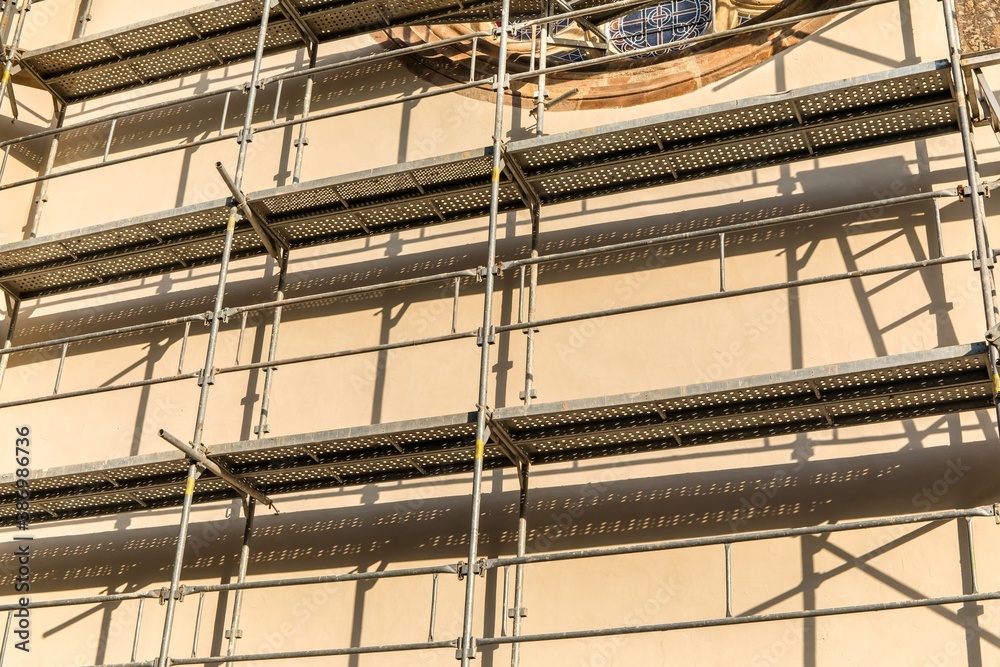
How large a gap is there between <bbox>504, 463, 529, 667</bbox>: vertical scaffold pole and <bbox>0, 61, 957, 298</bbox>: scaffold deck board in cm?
222

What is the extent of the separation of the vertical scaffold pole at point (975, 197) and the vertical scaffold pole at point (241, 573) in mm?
5245

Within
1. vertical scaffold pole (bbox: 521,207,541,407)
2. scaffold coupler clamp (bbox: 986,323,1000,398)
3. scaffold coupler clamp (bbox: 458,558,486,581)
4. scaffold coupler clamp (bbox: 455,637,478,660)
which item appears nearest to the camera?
scaffold coupler clamp (bbox: 986,323,1000,398)

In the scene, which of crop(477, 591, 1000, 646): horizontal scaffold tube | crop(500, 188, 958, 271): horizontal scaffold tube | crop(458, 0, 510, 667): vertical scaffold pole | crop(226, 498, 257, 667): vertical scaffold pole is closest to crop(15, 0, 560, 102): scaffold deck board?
crop(458, 0, 510, 667): vertical scaffold pole

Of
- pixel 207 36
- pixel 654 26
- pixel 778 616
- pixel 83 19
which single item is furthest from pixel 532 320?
pixel 83 19

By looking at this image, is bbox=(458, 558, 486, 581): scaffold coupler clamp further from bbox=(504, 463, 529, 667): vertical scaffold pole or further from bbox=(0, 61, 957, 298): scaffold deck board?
bbox=(0, 61, 957, 298): scaffold deck board

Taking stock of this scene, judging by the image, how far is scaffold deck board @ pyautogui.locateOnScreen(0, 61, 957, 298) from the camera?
9.24 metres

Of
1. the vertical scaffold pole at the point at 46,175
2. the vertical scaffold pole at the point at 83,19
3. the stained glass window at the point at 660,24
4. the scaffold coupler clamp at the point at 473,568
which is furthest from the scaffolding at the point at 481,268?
the vertical scaffold pole at the point at 83,19

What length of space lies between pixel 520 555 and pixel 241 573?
217 centimetres

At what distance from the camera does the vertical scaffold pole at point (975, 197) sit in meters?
7.91

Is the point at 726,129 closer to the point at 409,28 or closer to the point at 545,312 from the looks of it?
the point at 545,312

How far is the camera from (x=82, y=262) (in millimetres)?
11359

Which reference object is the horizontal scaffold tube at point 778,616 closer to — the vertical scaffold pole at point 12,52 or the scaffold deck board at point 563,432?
the scaffold deck board at point 563,432

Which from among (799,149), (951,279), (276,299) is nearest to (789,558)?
(951,279)

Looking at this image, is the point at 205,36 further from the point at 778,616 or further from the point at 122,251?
the point at 778,616
